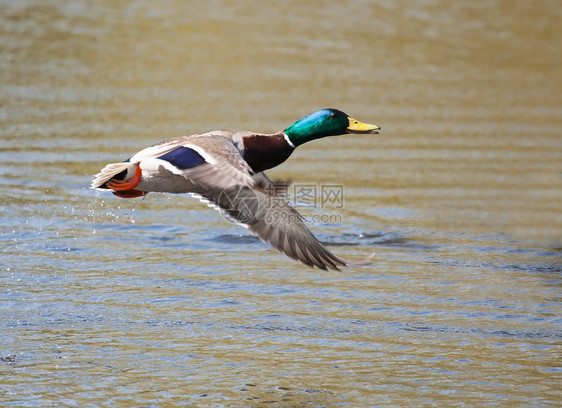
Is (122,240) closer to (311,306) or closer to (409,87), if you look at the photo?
(311,306)

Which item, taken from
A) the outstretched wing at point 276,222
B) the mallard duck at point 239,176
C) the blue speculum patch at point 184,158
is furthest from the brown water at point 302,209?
the blue speculum patch at point 184,158

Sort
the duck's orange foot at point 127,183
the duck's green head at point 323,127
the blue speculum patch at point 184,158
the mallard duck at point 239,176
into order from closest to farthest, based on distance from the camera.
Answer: the mallard duck at point 239,176 < the blue speculum patch at point 184,158 < the duck's orange foot at point 127,183 < the duck's green head at point 323,127

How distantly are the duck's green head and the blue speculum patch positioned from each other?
3.73 ft

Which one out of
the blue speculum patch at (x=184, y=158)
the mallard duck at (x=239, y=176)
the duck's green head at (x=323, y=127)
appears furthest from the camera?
the duck's green head at (x=323, y=127)

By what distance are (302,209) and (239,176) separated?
4.05m

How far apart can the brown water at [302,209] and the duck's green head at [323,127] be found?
1.23 metres

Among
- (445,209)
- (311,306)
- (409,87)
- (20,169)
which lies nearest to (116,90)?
(20,169)

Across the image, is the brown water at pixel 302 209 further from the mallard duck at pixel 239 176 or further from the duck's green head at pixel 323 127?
the duck's green head at pixel 323 127

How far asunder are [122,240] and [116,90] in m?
4.87

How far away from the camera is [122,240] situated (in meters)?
8.80

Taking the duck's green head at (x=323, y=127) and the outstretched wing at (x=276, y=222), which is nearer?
the outstretched wing at (x=276, y=222)

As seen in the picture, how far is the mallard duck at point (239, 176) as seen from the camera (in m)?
6.00

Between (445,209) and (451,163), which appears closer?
(445,209)

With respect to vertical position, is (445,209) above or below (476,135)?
below
